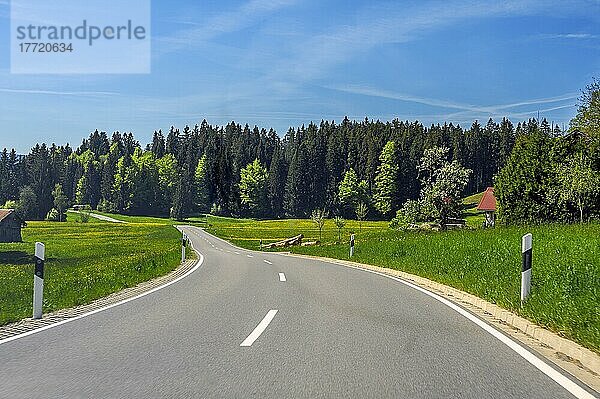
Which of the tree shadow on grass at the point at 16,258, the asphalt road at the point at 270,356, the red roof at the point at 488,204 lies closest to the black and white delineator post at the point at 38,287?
the asphalt road at the point at 270,356

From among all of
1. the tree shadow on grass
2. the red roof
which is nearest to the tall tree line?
the red roof

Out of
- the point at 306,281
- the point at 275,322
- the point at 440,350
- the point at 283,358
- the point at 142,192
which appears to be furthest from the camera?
the point at 142,192

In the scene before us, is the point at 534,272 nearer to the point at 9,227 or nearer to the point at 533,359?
the point at 533,359

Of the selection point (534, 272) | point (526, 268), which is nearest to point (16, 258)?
point (534, 272)

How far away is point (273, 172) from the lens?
14762 cm

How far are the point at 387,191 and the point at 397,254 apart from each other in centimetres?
9645

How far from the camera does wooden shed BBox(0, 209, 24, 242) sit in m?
64.6

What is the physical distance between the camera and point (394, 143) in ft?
431

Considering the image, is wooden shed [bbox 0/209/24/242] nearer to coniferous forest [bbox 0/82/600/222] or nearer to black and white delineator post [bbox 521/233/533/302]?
coniferous forest [bbox 0/82/600/222]

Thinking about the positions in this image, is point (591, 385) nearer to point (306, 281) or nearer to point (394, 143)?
point (306, 281)

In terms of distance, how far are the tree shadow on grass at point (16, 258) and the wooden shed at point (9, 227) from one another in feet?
75.8

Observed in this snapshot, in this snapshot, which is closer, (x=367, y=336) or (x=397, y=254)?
(x=367, y=336)

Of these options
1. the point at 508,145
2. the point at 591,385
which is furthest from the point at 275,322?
the point at 508,145

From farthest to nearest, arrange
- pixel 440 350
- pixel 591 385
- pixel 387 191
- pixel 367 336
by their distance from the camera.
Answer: pixel 387 191
pixel 367 336
pixel 440 350
pixel 591 385
